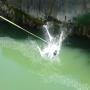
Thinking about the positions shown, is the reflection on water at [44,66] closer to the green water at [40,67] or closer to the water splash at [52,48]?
the green water at [40,67]

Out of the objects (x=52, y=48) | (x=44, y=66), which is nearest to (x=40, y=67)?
(x=44, y=66)

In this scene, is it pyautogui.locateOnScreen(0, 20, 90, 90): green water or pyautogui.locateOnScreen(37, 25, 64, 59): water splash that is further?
pyautogui.locateOnScreen(37, 25, 64, 59): water splash

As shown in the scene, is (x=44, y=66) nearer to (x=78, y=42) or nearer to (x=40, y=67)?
(x=40, y=67)

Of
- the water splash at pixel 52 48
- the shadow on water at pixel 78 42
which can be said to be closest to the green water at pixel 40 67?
the shadow on water at pixel 78 42

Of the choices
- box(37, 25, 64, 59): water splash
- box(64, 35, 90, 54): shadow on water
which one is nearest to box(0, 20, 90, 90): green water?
box(64, 35, 90, 54): shadow on water

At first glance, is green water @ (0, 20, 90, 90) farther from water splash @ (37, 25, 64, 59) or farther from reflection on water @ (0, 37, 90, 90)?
water splash @ (37, 25, 64, 59)
